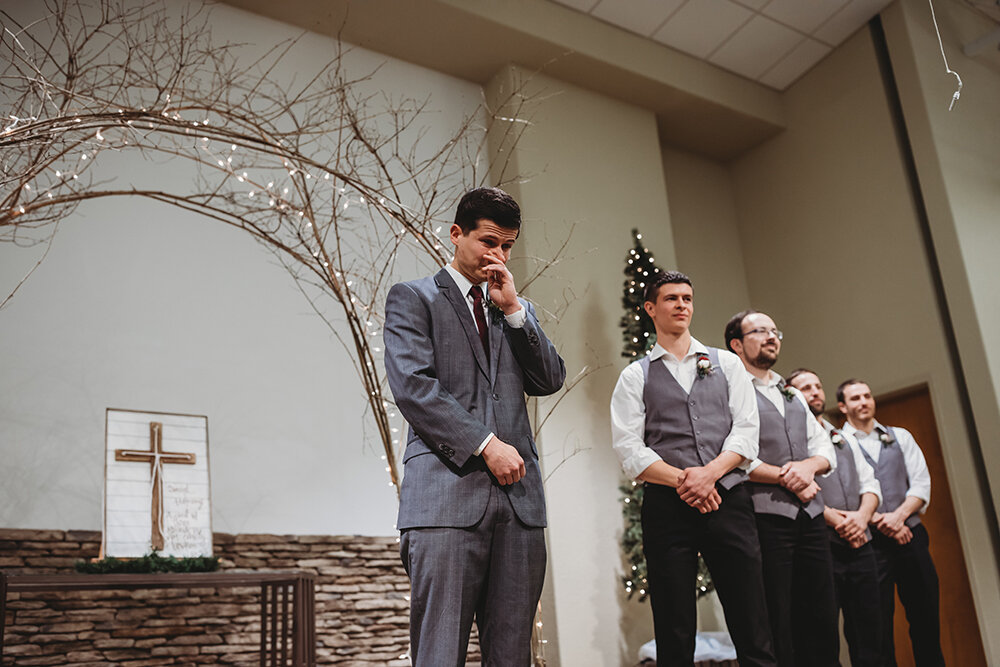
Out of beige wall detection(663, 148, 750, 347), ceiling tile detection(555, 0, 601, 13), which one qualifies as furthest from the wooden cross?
beige wall detection(663, 148, 750, 347)

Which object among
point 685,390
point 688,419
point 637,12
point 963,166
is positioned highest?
point 637,12

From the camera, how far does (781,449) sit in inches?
129

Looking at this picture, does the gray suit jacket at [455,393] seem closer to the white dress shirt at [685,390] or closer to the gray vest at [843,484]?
the white dress shirt at [685,390]

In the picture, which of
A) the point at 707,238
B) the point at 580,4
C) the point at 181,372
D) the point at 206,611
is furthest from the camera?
the point at 707,238

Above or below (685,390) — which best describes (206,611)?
below

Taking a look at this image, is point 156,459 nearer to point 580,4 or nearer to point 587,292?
point 587,292

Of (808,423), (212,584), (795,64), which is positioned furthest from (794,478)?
(795,64)

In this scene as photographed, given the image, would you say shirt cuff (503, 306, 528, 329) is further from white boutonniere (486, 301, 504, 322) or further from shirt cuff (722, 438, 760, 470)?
shirt cuff (722, 438, 760, 470)

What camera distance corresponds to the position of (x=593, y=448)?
18.0 ft

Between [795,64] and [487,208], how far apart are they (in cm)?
571

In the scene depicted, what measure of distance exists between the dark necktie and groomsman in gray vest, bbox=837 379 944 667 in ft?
9.19

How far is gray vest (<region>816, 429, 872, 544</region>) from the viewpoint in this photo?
3.81 metres

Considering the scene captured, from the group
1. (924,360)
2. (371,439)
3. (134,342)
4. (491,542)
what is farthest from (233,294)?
(924,360)

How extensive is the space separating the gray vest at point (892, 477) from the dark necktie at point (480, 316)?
9.59 ft
